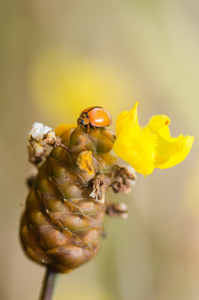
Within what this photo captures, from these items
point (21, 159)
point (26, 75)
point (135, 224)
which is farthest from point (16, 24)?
point (135, 224)

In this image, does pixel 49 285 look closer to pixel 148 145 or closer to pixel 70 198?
pixel 70 198

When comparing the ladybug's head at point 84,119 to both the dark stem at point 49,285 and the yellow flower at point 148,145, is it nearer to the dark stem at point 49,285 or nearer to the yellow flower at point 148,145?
the yellow flower at point 148,145

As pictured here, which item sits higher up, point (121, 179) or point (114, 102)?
point (114, 102)

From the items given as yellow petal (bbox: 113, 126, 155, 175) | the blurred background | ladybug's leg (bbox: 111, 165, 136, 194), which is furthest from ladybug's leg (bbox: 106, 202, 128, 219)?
the blurred background

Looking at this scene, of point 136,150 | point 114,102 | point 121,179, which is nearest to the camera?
point 136,150

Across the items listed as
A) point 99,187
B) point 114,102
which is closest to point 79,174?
point 99,187

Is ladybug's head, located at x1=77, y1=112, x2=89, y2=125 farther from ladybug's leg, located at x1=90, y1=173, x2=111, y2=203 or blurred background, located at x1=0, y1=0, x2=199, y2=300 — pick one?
blurred background, located at x1=0, y1=0, x2=199, y2=300

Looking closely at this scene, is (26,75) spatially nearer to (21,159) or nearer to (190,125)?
(21,159)
